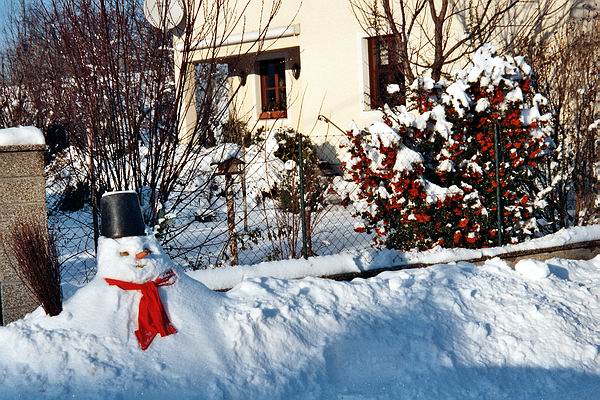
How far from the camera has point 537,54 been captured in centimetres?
1028

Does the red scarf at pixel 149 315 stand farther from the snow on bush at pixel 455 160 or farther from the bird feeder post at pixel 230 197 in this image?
the snow on bush at pixel 455 160

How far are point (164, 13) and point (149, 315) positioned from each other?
2.96 m

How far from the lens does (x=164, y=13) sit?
675cm

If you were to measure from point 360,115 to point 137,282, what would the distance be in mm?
9890

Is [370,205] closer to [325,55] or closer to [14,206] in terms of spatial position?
[14,206]

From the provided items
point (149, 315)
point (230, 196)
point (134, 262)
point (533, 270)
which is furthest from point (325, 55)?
point (149, 315)

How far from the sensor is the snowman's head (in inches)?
198

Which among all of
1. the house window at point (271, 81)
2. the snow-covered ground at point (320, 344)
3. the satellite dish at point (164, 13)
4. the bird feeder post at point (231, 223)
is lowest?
the snow-covered ground at point (320, 344)

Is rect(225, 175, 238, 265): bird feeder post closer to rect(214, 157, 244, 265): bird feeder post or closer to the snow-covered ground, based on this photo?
rect(214, 157, 244, 265): bird feeder post

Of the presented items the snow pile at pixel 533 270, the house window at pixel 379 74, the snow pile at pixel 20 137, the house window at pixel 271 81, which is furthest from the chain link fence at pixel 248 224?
the house window at pixel 271 81

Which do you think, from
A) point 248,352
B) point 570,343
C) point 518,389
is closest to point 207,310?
point 248,352

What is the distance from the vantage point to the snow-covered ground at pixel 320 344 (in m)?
4.80

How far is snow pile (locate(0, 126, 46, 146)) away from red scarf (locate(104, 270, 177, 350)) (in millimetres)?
1466

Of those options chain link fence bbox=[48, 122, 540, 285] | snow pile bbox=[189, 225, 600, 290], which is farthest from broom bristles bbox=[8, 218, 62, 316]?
chain link fence bbox=[48, 122, 540, 285]
